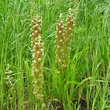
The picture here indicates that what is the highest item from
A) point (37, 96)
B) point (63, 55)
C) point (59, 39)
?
point (59, 39)

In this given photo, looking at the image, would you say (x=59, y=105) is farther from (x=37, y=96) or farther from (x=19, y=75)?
(x=19, y=75)

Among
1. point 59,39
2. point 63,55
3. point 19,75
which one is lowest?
point 19,75

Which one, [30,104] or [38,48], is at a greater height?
[38,48]

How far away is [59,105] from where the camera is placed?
1.84 m

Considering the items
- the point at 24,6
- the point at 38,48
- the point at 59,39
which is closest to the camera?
the point at 38,48

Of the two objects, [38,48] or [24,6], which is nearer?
[38,48]

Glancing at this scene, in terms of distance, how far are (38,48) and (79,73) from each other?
0.66 metres

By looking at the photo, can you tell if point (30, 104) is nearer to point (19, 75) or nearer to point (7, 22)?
point (19, 75)

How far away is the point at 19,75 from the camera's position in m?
1.77

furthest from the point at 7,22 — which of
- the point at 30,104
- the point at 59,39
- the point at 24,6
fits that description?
the point at 30,104

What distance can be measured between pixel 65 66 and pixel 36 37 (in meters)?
0.35

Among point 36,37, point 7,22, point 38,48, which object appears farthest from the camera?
point 7,22

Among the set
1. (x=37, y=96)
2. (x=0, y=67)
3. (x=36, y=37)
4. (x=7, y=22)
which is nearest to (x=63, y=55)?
(x=36, y=37)

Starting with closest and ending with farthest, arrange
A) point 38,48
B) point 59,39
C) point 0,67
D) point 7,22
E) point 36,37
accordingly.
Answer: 1. point 38,48
2. point 36,37
3. point 59,39
4. point 0,67
5. point 7,22
